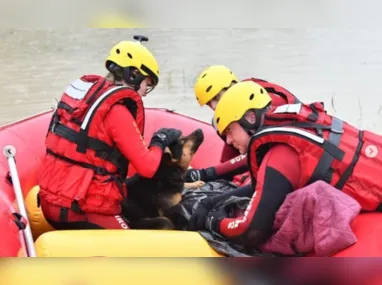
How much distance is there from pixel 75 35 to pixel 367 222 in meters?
5.39

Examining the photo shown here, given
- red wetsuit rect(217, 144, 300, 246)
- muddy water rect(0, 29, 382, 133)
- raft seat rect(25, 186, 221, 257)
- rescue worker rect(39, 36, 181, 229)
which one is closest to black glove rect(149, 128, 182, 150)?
rescue worker rect(39, 36, 181, 229)

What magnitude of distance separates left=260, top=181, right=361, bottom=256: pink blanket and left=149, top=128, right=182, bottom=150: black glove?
72cm

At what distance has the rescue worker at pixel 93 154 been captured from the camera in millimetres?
2658

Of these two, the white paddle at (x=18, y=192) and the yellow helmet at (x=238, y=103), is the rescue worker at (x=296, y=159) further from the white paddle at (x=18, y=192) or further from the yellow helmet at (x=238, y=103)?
the white paddle at (x=18, y=192)

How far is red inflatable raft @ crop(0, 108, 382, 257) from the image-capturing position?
2.22m

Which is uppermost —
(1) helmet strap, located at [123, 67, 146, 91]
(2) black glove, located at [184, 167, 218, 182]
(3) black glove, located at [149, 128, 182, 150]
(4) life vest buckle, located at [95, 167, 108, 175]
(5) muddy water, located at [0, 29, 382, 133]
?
(1) helmet strap, located at [123, 67, 146, 91]

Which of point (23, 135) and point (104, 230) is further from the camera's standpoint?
point (23, 135)

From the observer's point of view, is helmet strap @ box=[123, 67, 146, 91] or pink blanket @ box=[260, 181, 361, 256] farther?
helmet strap @ box=[123, 67, 146, 91]

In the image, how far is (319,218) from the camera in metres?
2.18

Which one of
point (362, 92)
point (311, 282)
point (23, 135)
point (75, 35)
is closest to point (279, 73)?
point (362, 92)

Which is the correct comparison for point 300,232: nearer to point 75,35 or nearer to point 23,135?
point 23,135

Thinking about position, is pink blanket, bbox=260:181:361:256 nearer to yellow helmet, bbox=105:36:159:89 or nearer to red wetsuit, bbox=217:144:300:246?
red wetsuit, bbox=217:144:300:246

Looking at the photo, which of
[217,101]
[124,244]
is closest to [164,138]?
→ [217,101]

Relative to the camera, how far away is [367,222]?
228cm
